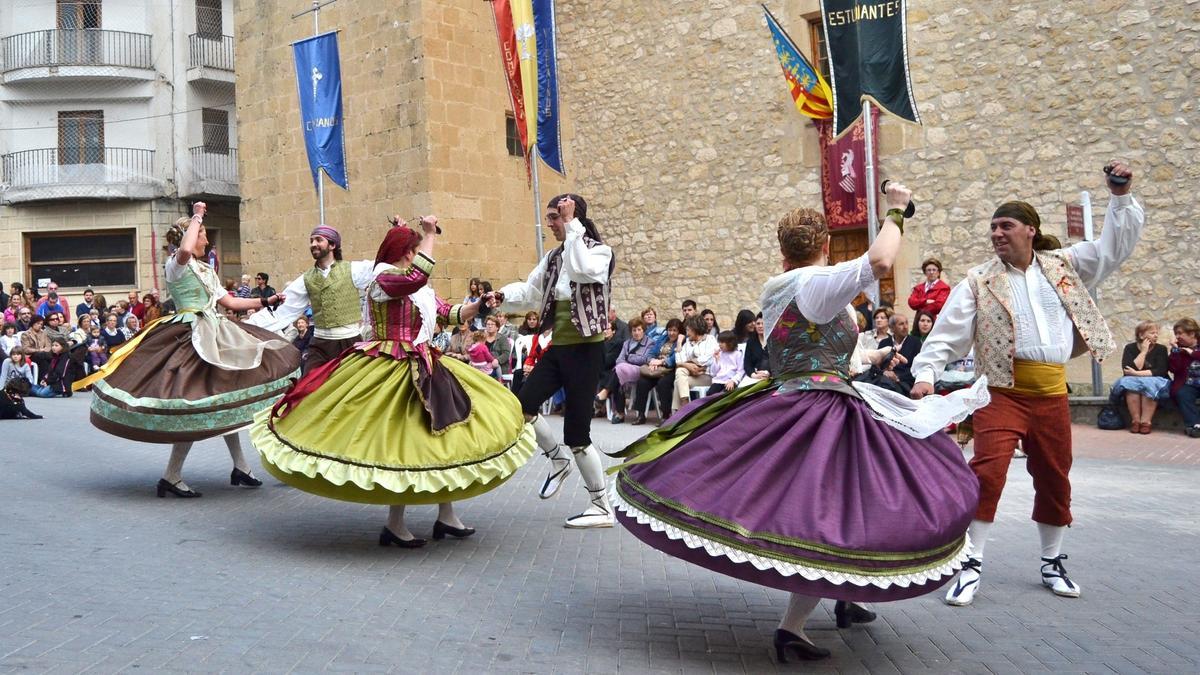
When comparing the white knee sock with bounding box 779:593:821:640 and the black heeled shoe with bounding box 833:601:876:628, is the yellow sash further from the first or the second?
the white knee sock with bounding box 779:593:821:640

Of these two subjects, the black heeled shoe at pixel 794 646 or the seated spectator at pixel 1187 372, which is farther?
the seated spectator at pixel 1187 372

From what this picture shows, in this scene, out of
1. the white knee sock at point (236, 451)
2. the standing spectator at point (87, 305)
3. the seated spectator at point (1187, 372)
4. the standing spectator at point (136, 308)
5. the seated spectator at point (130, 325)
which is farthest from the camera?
the standing spectator at point (87, 305)

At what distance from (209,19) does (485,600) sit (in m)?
29.1

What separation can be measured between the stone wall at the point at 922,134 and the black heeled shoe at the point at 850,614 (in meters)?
10.4

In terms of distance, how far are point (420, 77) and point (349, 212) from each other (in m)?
2.86

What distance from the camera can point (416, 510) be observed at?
726 cm

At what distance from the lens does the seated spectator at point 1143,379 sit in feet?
37.0

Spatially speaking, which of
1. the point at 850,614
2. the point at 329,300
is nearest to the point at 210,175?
the point at 329,300

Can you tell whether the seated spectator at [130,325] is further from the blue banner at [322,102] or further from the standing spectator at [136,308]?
the blue banner at [322,102]

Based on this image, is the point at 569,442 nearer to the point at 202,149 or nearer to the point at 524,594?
the point at 524,594

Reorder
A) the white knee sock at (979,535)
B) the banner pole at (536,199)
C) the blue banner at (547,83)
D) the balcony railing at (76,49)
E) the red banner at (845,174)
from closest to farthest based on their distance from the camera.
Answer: the white knee sock at (979,535), the banner pole at (536,199), the blue banner at (547,83), the red banner at (845,174), the balcony railing at (76,49)

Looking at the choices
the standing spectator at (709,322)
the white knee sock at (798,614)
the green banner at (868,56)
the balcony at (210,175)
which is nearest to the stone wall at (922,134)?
the green banner at (868,56)

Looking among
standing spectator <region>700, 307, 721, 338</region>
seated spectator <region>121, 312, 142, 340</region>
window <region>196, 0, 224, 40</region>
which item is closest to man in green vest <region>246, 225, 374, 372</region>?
standing spectator <region>700, 307, 721, 338</region>

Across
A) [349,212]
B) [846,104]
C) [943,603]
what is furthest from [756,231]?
[943,603]
